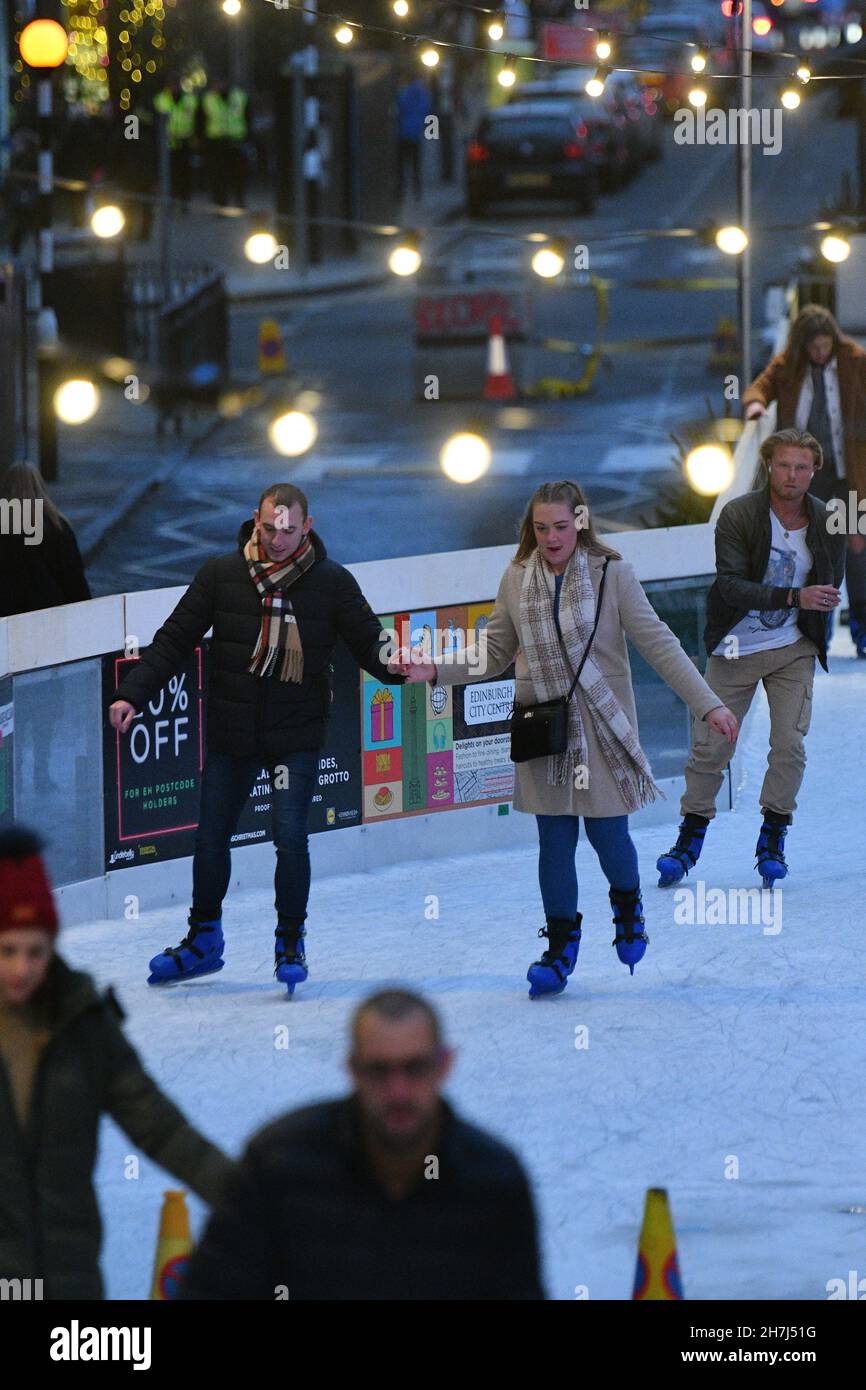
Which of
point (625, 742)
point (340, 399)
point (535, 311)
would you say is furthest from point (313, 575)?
point (535, 311)

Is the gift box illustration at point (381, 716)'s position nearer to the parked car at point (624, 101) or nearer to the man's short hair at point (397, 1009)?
the man's short hair at point (397, 1009)

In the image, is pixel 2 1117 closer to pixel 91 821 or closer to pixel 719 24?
pixel 91 821

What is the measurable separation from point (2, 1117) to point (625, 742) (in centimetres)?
391

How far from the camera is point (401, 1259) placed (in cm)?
373

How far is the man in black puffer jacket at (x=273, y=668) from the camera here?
7.70 m

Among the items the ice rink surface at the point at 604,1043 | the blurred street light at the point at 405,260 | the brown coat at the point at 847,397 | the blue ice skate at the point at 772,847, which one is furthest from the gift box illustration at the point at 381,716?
the blurred street light at the point at 405,260

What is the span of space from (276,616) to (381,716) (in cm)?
180

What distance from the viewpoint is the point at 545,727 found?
7645mm

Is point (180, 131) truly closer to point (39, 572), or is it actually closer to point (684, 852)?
point (39, 572)

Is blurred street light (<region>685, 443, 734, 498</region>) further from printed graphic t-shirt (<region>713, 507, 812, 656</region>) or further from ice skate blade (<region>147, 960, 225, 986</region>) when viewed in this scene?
ice skate blade (<region>147, 960, 225, 986</region>)

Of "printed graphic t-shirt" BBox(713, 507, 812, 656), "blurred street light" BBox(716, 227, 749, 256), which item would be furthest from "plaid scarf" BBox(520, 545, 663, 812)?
"blurred street light" BBox(716, 227, 749, 256)

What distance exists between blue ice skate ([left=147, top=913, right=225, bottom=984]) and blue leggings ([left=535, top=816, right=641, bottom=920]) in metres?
1.09

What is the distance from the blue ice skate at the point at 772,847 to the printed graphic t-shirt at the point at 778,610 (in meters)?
0.64
